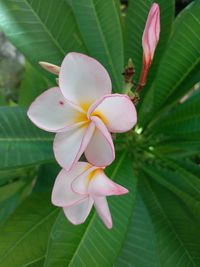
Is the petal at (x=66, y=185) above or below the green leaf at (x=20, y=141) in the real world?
above

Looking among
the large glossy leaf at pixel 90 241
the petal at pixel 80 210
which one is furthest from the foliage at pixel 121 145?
the petal at pixel 80 210

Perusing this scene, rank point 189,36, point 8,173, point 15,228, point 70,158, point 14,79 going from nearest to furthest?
point 70,158
point 189,36
point 15,228
point 8,173
point 14,79

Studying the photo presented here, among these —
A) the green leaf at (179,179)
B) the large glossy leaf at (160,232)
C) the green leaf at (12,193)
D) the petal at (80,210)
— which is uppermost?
the petal at (80,210)

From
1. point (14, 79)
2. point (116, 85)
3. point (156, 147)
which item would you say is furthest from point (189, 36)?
point (14, 79)

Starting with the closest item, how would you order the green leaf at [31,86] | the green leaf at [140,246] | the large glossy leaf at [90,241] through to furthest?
1. the large glossy leaf at [90,241]
2. the green leaf at [140,246]
3. the green leaf at [31,86]

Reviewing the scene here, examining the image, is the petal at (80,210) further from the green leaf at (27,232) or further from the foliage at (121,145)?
the green leaf at (27,232)

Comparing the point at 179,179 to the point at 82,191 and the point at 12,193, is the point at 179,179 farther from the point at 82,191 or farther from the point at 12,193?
the point at 12,193

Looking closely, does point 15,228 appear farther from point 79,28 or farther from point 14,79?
point 14,79

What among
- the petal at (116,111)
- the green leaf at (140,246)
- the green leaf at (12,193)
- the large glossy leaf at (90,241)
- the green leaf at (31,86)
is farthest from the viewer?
the green leaf at (31,86)
